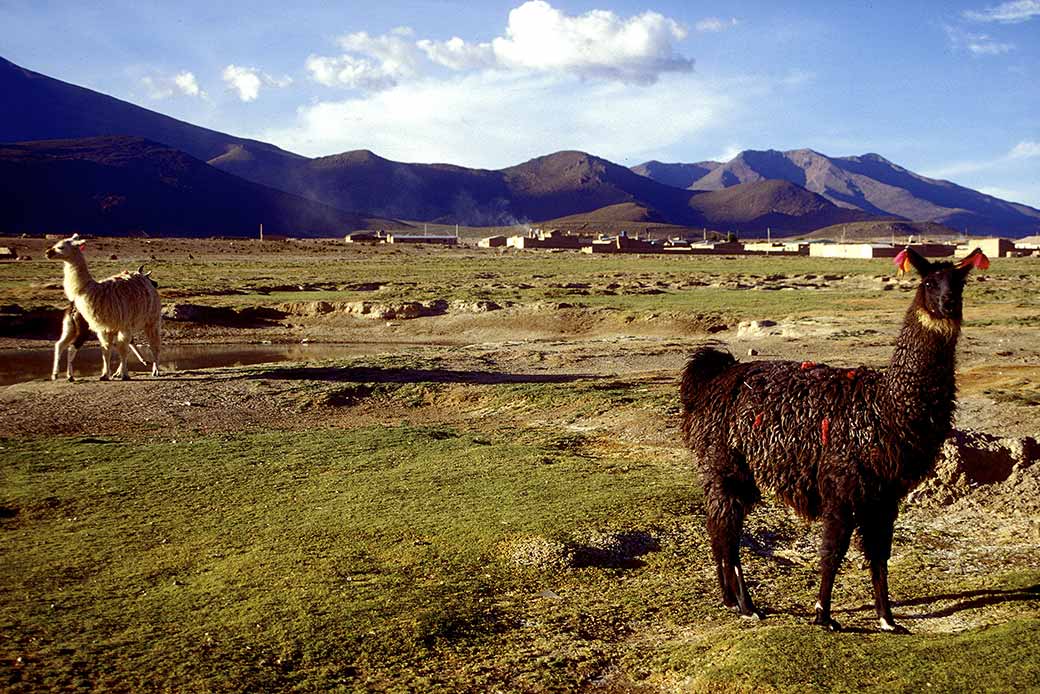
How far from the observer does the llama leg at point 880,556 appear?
6301 millimetres

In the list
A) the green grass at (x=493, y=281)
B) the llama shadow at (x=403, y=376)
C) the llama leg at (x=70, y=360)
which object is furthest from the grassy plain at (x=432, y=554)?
the green grass at (x=493, y=281)

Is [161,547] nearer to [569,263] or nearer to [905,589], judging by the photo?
[905,589]

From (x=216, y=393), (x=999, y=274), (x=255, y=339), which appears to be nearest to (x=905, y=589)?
(x=216, y=393)

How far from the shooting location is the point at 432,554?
796cm

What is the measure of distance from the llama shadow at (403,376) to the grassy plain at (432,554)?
1.66 feet

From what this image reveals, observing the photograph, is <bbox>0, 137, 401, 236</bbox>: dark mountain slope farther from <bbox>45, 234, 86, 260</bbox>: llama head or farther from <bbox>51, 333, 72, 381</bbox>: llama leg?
<bbox>45, 234, 86, 260</bbox>: llama head

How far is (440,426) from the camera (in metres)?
14.5

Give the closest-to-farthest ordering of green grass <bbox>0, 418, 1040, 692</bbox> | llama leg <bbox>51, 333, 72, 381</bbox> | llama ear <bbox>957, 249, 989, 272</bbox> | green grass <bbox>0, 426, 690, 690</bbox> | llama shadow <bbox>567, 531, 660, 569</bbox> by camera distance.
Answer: green grass <bbox>0, 418, 1040, 692</bbox> < green grass <bbox>0, 426, 690, 690</bbox> < llama ear <bbox>957, 249, 989, 272</bbox> < llama shadow <bbox>567, 531, 660, 569</bbox> < llama leg <bbox>51, 333, 72, 381</bbox>

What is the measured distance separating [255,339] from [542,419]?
16.8 meters

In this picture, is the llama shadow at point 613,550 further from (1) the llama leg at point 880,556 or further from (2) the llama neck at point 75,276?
(2) the llama neck at point 75,276

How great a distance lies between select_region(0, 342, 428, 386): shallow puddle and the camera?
2238 centimetres

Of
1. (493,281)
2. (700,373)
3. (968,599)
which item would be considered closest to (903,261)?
(700,373)

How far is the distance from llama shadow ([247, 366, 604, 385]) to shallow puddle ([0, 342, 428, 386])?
189 inches

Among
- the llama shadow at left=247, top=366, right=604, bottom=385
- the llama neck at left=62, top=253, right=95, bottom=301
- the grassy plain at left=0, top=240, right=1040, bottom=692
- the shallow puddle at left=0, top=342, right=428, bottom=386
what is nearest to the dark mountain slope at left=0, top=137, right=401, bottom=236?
the shallow puddle at left=0, top=342, right=428, bottom=386
